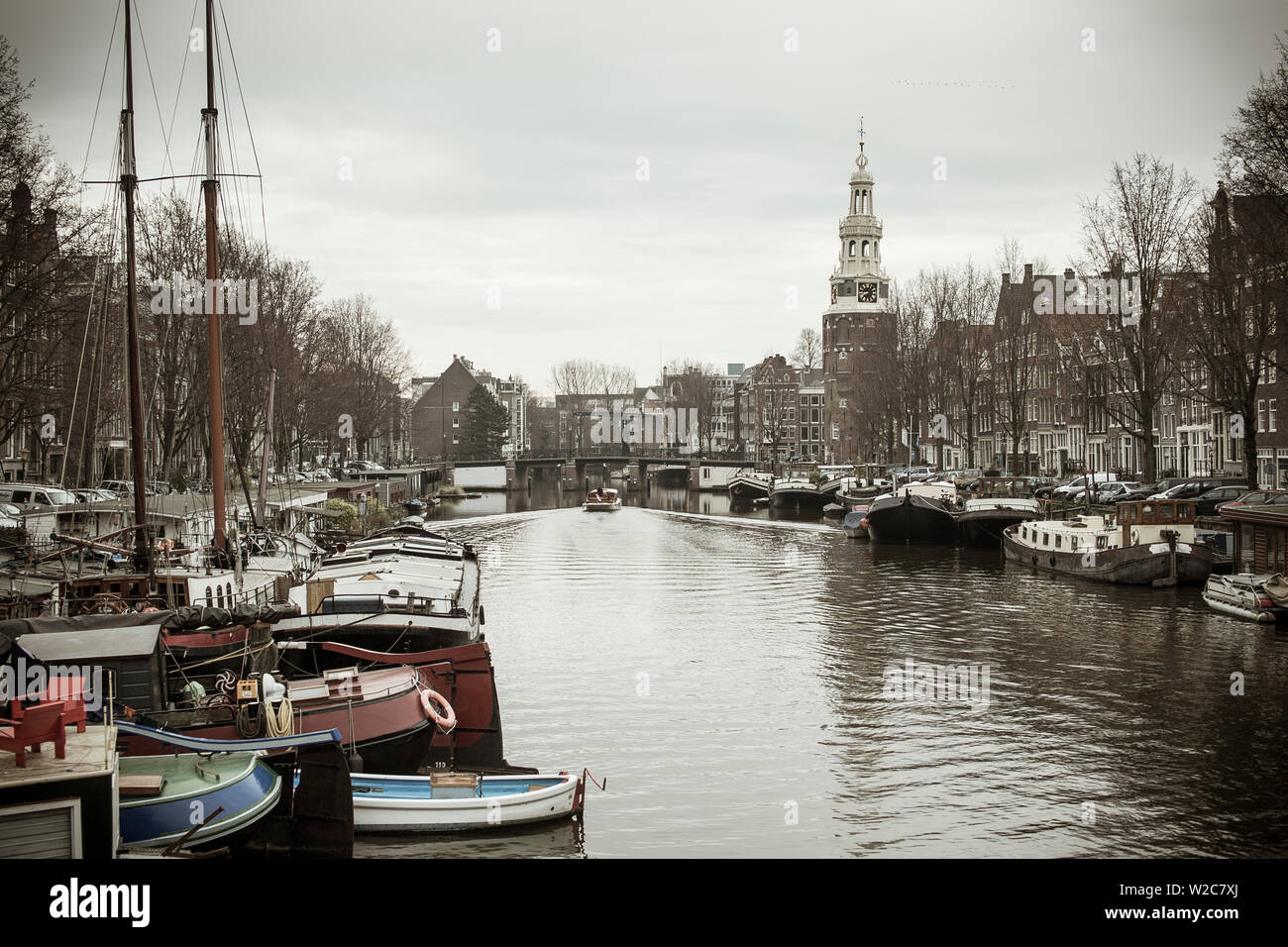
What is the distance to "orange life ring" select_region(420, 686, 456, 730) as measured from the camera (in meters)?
18.6

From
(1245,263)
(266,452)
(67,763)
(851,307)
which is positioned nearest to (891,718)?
(67,763)

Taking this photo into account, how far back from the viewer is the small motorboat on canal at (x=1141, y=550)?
4125cm

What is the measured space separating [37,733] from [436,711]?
8686mm

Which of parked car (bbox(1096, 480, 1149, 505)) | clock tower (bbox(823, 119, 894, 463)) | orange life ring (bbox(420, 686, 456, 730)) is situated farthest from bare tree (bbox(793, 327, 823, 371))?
orange life ring (bbox(420, 686, 456, 730))

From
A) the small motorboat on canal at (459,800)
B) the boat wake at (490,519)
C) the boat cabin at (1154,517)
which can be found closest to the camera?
the small motorboat on canal at (459,800)

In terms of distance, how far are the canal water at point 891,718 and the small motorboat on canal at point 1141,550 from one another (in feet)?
3.14

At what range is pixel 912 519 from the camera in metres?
62.5

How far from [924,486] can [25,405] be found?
45.3 m

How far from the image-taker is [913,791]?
18953 millimetres

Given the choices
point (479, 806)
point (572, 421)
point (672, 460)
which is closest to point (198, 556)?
point (479, 806)

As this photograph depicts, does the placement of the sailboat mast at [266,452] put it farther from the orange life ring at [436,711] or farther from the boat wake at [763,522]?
the boat wake at [763,522]

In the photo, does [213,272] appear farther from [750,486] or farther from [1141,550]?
[750,486]

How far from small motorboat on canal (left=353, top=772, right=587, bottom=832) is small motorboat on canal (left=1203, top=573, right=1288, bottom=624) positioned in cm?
2367

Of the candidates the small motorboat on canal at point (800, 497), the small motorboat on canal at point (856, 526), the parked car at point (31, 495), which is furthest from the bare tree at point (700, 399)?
the parked car at point (31, 495)
